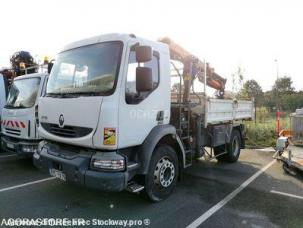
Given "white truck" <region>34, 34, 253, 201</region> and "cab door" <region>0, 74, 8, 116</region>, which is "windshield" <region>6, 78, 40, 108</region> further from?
"white truck" <region>34, 34, 253, 201</region>

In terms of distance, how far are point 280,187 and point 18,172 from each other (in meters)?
5.62

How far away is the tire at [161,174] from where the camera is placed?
14.4 feet

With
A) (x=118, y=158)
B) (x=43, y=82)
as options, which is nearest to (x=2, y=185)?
(x=43, y=82)

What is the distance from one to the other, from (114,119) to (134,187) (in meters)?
1.11

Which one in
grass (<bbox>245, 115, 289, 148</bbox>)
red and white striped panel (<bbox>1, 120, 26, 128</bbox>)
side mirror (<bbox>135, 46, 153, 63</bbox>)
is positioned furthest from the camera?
grass (<bbox>245, 115, 289, 148</bbox>)

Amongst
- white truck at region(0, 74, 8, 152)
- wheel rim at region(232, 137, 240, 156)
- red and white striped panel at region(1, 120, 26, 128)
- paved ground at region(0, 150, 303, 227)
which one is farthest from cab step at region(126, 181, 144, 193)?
white truck at region(0, 74, 8, 152)

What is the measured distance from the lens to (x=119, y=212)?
4207 millimetres

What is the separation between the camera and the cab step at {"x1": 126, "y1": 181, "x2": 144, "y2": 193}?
160 inches

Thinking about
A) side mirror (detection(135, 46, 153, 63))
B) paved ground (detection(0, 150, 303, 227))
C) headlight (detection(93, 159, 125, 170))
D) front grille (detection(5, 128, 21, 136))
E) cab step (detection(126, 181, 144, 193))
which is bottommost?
paved ground (detection(0, 150, 303, 227))

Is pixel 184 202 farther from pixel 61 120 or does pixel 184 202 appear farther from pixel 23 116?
pixel 23 116

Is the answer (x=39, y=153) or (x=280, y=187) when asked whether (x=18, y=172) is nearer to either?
(x=39, y=153)

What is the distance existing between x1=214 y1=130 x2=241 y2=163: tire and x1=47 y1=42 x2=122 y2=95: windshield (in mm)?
4476

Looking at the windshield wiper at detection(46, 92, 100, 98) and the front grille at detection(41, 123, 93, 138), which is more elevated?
the windshield wiper at detection(46, 92, 100, 98)

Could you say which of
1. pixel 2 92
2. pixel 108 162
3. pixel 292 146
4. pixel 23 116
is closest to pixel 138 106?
pixel 108 162
